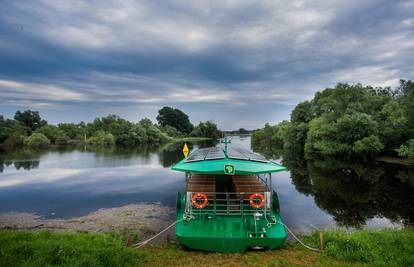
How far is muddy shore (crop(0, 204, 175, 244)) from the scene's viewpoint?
10.5 m

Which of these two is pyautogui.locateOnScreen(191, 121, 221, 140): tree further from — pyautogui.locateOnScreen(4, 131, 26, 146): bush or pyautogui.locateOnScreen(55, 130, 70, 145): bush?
pyautogui.locateOnScreen(4, 131, 26, 146): bush

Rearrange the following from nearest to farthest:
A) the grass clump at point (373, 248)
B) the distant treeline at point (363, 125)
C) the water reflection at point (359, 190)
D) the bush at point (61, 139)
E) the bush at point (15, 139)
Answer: the grass clump at point (373, 248)
the water reflection at point (359, 190)
the distant treeline at point (363, 125)
the bush at point (15, 139)
the bush at point (61, 139)

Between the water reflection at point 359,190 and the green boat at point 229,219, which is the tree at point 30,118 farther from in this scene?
the green boat at point 229,219

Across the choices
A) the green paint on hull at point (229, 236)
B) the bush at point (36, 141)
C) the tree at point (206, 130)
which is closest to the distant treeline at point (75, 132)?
the bush at point (36, 141)

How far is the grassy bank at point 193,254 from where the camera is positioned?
638cm

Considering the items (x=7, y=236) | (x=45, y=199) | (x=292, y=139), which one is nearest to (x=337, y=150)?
(x=292, y=139)

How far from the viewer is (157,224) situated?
11.4 m

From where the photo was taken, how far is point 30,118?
81312 mm

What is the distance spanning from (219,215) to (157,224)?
3.89 metres

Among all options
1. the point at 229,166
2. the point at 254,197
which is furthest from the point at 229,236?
the point at 229,166

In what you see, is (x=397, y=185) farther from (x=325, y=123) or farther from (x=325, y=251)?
(x=325, y=123)

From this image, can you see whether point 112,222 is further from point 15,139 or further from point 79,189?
point 15,139

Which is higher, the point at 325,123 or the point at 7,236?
the point at 325,123

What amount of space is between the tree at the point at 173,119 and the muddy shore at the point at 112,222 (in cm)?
11888
